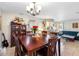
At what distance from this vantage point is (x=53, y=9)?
143 centimetres

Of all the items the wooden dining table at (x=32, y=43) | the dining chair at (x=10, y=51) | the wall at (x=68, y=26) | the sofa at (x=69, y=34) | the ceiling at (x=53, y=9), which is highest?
the ceiling at (x=53, y=9)

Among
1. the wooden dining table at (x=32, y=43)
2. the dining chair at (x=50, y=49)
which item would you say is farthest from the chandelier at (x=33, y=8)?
the dining chair at (x=50, y=49)

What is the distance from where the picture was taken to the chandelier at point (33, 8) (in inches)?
54.7

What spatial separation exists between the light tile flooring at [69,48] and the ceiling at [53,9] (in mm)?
361

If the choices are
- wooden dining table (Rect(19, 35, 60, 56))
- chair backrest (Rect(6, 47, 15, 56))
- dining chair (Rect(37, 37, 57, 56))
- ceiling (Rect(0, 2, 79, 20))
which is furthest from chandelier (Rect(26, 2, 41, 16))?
chair backrest (Rect(6, 47, 15, 56))

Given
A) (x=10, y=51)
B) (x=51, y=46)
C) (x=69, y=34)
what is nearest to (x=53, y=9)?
(x=69, y=34)

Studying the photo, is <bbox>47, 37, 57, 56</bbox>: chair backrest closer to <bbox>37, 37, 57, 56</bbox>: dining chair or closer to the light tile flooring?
<bbox>37, 37, 57, 56</bbox>: dining chair

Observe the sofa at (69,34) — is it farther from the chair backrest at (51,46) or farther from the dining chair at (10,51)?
the dining chair at (10,51)

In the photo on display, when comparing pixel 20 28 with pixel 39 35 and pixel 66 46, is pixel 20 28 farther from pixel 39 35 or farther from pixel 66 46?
pixel 66 46

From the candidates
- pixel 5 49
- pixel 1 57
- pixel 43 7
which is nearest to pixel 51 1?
pixel 43 7

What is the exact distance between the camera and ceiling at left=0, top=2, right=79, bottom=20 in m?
1.41

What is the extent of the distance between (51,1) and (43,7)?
14 centimetres

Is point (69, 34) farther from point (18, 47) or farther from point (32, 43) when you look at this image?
point (18, 47)

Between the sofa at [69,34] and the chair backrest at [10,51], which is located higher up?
the sofa at [69,34]
